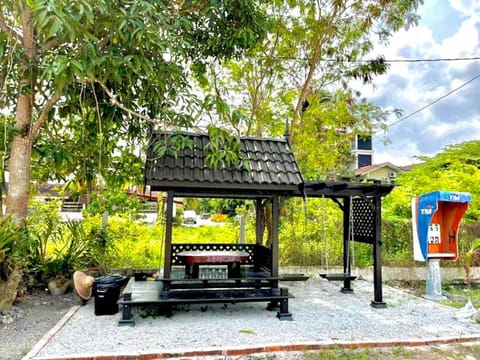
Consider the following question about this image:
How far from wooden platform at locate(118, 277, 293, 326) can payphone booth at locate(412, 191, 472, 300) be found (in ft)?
11.0

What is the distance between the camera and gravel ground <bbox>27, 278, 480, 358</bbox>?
3775 millimetres

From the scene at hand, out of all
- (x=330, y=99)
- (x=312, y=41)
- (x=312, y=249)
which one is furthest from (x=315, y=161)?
(x=312, y=41)

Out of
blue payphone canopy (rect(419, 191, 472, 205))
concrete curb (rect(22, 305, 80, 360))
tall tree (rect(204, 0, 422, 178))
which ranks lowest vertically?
concrete curb (rect(22, 305, 80, 360))

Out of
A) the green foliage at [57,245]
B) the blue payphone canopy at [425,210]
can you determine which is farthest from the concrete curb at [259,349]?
the green foliage at [57,245]

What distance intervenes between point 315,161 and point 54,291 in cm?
629

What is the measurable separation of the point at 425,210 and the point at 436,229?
619mm

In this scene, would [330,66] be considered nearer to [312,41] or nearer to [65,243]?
[312,41]

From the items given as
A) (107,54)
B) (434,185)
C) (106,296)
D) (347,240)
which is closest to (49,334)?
(106,296)

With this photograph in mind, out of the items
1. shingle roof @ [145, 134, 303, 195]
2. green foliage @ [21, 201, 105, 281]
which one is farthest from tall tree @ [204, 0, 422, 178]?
green foliage @ [21, 201, 105, 281]

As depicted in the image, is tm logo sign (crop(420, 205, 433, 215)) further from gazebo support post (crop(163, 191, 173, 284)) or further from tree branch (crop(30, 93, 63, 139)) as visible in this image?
tree branch (crop(30, 93, 63, 139))

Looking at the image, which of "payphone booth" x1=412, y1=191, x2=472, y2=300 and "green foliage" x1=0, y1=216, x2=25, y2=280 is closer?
"green foliage" x1=0, y1=216, x2=25, y2=280

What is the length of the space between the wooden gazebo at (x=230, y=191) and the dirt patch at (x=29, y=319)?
1.01 meters

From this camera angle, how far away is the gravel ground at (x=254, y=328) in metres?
3.78

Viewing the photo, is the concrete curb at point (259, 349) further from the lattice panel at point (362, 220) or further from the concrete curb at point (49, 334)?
the lattice panel at point (362, 220)
